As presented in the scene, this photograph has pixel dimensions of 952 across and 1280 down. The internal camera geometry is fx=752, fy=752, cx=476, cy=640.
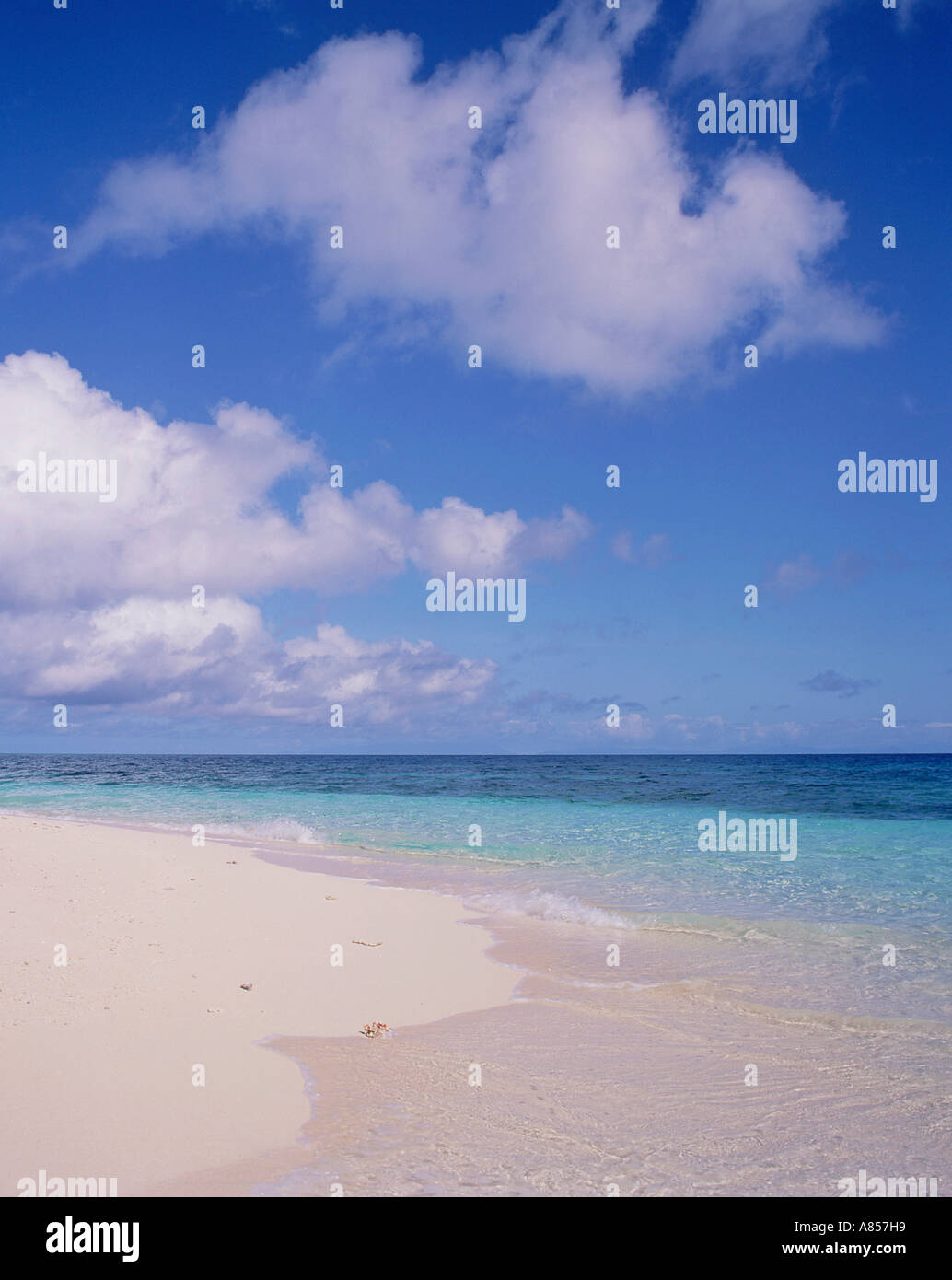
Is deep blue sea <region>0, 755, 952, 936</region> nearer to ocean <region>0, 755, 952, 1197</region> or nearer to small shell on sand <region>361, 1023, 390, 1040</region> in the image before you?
ocean <region>0, 755, 952, 1197</region>

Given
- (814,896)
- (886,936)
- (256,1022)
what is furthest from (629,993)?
(814,896)

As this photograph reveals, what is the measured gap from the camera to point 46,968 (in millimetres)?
7617

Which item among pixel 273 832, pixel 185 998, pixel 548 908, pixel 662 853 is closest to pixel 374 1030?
pixel 185 998

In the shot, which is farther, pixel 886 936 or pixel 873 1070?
pixel 886 936

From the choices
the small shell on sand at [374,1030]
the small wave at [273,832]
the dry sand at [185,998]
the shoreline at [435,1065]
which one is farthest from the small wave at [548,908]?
the small wave at [273,832]

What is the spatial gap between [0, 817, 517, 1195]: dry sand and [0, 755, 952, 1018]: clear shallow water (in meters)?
3.42

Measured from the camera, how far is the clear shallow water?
11055 millimetres

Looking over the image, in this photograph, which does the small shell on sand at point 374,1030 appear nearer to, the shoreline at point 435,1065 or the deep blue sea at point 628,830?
the shoreline at point 435,1065

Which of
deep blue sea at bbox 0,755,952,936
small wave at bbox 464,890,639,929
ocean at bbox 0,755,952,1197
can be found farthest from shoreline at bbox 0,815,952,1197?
deep blue sea at bbox 0,755,952,936

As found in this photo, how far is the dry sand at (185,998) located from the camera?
4.68m

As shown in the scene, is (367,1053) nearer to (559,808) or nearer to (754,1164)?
(754,1164)

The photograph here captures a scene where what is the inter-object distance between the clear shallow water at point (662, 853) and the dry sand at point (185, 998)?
11.2 ft
